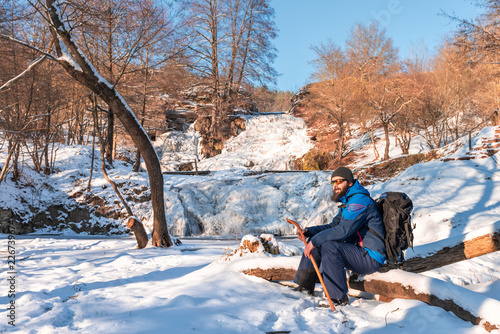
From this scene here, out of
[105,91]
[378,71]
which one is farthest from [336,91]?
[105,91]

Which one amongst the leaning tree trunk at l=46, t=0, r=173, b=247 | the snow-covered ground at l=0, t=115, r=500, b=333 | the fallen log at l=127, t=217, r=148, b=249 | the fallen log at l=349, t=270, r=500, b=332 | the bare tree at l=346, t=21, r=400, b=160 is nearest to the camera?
the fallen log at l=349, t=270, r=500, b=332

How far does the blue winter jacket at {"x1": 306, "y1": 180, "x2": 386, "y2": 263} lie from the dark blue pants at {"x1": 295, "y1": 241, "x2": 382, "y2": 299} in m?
0.09

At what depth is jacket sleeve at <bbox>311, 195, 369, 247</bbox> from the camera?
3139 millimetres

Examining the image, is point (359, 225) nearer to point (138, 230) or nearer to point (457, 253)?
point (457, 253)

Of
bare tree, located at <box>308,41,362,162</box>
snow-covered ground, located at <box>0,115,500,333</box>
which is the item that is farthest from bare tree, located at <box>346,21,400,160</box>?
snow-covered ground, located at <box>0,115,500,333</box>

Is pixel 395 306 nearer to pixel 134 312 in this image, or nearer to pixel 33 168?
pixel 134 312

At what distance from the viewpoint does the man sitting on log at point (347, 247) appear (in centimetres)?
315

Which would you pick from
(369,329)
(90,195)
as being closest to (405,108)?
(90,195)

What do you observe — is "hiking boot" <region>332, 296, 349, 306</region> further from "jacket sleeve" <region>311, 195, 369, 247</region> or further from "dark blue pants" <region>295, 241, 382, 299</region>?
"jacket sleeve" <region>311, 195, 369, 247</region>

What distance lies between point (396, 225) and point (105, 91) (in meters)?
5.98

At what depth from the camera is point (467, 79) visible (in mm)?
21812

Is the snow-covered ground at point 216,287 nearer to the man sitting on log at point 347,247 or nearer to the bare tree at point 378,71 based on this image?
the man sitting on log at point 347,247

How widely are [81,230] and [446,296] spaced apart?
13.7 metres

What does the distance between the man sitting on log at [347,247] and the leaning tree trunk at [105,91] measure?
4710 mm
